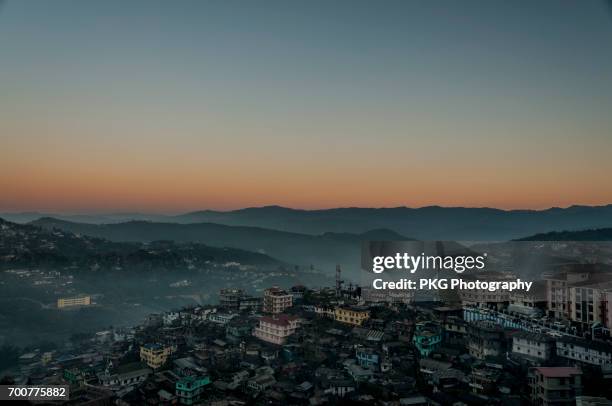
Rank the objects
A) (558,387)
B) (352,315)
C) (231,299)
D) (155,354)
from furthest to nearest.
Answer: (231,299)
(352,315)
(155,354)
(558,387)

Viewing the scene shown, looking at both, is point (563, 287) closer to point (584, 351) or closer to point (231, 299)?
point (584, 351)

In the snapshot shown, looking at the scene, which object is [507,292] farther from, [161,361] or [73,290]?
[73,290]

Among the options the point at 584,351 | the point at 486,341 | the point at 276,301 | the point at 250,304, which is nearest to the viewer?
the point at 584,351

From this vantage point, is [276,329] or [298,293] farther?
[298,293]

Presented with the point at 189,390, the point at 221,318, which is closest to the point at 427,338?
the point at 189,390

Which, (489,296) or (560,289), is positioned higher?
(560,289)

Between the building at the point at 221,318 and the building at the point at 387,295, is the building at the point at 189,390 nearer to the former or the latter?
the building at the point at 221,318

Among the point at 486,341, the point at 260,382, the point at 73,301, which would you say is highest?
the point at 486,341

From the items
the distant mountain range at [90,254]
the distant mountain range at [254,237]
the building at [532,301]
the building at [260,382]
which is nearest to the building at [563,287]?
the building at [532,301]
